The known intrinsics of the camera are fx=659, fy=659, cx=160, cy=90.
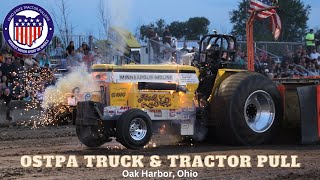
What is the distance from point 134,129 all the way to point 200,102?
5.31 feet

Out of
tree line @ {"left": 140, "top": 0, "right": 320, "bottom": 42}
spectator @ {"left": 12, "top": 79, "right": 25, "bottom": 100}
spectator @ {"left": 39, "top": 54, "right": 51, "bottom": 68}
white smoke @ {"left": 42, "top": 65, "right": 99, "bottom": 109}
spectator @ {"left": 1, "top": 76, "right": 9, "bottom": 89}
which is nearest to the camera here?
white smoke @ {"left": 42, "top": 65, "right": 99, "bottom": 109}

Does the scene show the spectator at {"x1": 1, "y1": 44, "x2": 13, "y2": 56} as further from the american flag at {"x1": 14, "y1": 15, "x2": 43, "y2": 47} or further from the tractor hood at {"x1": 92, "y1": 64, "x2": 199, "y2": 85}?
the tractor hood at {"x1": 92, "y1": 64, "x2": 199, "y2": 85}

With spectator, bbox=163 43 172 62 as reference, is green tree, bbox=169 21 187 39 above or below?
above

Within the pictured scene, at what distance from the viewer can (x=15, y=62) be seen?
18.4 metres

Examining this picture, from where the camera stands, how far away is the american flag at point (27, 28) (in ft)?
54.7

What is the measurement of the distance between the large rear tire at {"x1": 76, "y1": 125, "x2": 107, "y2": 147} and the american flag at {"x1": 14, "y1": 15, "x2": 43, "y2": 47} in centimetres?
626

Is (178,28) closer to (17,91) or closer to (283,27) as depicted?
(283,27)

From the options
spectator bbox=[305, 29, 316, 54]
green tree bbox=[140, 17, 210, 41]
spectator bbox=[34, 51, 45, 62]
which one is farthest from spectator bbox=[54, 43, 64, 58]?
green tree bbox=[140, 17, 210, 41]

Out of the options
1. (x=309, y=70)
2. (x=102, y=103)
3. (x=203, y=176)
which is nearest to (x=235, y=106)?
(x=102, y=103)

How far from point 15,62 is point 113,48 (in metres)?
6.48

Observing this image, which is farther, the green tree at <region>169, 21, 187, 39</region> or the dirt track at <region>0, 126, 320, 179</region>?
the green tree at <region>169, 21, 187, 39</region>

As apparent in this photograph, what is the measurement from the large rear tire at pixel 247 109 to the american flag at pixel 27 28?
6.95 meters

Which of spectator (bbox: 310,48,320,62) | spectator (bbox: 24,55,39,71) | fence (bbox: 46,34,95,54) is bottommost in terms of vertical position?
spectator (bbox: 24,55,39,71)

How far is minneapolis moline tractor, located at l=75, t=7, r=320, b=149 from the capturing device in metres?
10.7
